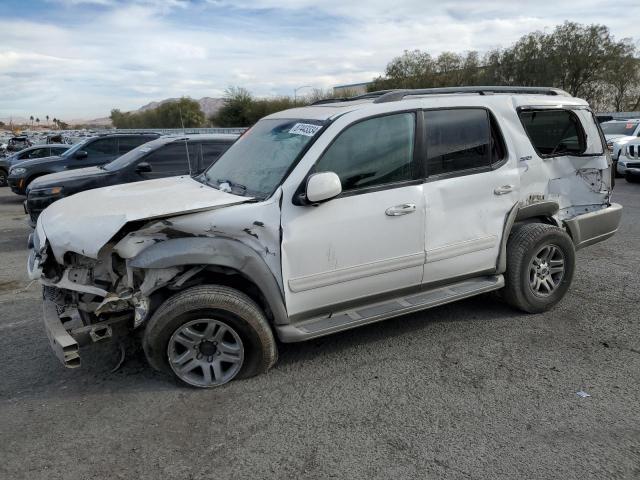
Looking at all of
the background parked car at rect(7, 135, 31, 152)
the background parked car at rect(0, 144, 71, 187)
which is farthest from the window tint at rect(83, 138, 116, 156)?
the background parked car at rect(7, 135, 31, 152)

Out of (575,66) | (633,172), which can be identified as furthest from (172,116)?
(633,172)

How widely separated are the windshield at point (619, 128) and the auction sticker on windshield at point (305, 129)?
15.4 metres

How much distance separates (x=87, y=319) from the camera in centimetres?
352

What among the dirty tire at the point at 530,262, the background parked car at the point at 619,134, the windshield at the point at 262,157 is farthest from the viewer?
the background parked car at the point at 619,134

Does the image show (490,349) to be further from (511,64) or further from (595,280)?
(511,64)

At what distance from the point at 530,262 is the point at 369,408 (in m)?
2.17

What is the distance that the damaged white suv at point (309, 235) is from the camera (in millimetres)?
3361

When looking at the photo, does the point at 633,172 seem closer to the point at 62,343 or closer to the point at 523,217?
the point at 523,217

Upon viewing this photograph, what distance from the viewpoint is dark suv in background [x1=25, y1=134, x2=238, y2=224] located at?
792 cm

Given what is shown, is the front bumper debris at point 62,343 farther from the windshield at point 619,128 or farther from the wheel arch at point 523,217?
the windshield at point 619,128

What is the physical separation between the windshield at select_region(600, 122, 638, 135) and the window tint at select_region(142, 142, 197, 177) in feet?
44.9

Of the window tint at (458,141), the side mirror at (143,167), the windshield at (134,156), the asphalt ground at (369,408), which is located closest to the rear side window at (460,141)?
the window tint at (458,141)

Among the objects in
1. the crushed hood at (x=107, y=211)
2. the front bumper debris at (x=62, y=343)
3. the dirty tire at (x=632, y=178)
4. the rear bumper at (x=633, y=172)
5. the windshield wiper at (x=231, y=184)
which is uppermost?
the windshield wiper at (x=231, y=184)

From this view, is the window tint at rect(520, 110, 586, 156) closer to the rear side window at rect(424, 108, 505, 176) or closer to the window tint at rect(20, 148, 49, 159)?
the rear side window at rect(424, 108, 505, 176)
